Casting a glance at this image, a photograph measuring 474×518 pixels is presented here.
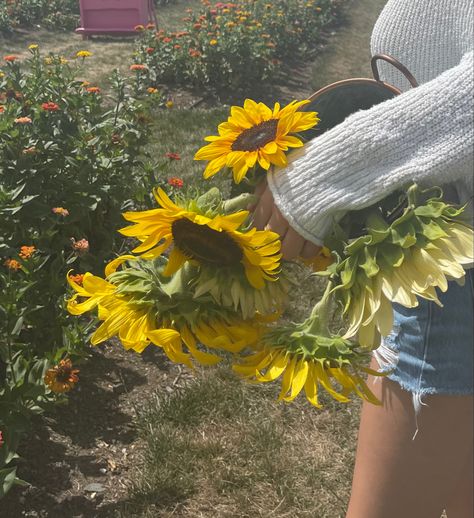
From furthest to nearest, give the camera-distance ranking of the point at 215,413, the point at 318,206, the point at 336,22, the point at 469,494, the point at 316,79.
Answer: the point at 336,22 → the point at 316,79 → the point at 215,413 → the point at 469,494 → the point at 318,206

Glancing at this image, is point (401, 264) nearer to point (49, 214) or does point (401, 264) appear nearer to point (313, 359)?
point (313, 359)

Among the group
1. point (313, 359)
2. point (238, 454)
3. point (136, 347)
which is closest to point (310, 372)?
point (313, 359)

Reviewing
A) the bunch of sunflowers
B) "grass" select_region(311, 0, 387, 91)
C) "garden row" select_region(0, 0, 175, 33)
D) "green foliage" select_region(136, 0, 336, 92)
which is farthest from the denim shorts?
"garden row" select_region(0, 0, 175, 33)

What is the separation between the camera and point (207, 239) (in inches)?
38.9

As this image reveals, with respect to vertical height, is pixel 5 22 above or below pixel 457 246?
below

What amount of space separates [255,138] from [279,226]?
15cm

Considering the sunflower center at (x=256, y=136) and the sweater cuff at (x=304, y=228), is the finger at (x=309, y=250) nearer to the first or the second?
the sweater cuff at (x=304, y=228)

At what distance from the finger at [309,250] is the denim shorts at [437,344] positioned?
199 millimetres

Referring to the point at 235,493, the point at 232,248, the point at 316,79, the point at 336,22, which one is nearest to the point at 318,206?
the point at 232,248

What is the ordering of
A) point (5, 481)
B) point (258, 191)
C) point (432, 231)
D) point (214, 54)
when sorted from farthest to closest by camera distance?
point (214, 54) < point (5, 481) < point (258, 191) < point (432, 231)

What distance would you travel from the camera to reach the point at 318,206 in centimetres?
107

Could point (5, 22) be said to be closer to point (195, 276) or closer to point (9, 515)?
point (9, 515)

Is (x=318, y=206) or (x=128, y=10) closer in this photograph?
(x=318, y=206)

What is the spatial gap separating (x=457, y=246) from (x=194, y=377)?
193 cm
